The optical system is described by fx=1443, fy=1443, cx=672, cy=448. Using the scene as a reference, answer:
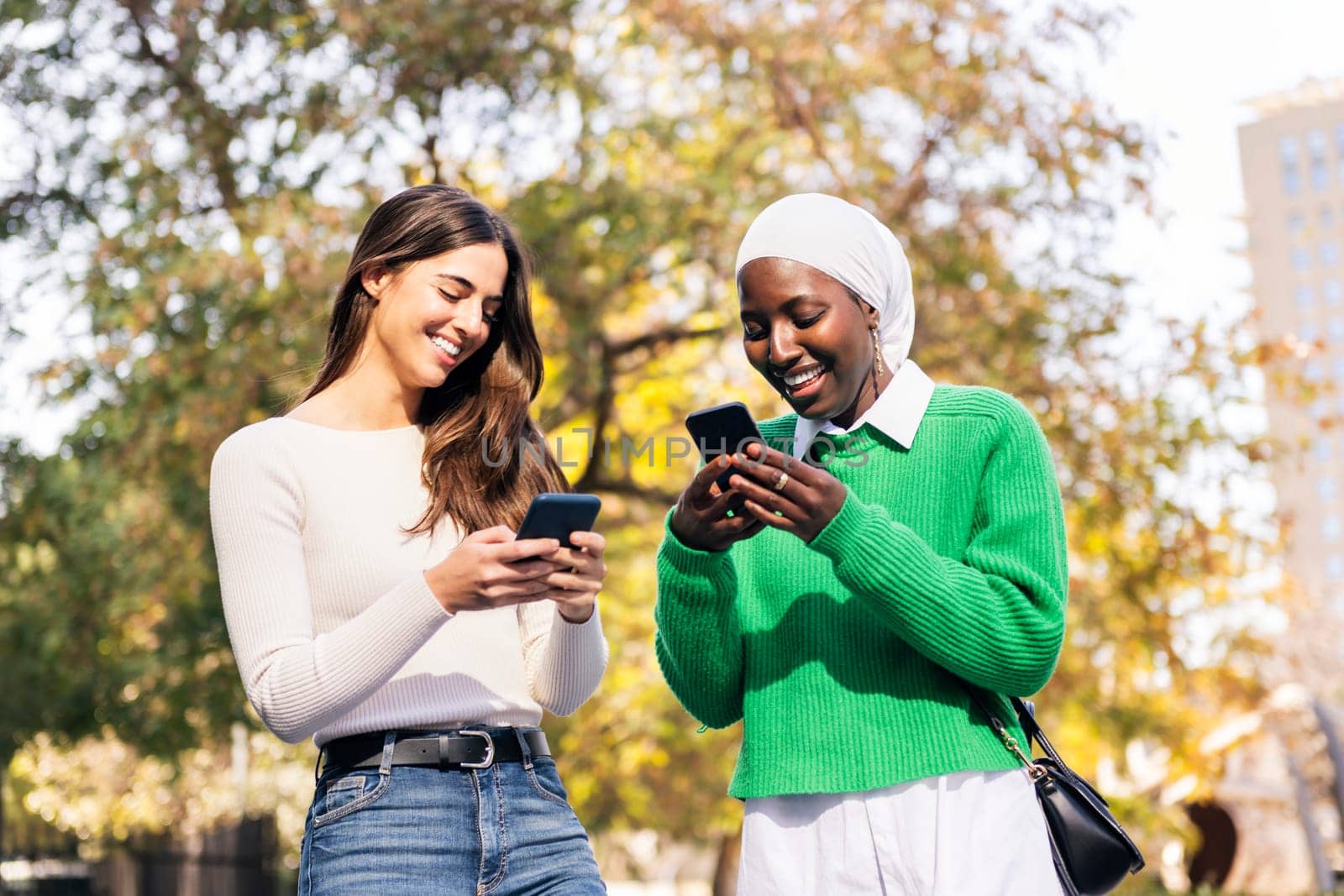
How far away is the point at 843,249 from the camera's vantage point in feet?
8.31

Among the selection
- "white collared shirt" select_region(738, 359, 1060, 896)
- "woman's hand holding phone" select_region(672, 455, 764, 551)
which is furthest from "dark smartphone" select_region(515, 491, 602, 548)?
"white collared shirt" select_region(738, 359, 1060, 896)

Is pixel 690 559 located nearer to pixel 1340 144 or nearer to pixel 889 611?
pixel 889 611

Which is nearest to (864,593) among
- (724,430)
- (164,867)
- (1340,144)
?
(724,430)

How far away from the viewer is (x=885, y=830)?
7.91ft

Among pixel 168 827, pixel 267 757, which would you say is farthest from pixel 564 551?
pixel 168 827

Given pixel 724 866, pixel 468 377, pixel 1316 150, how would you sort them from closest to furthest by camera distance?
pixel 468 377, pixel 724 866, pixel 1316 150

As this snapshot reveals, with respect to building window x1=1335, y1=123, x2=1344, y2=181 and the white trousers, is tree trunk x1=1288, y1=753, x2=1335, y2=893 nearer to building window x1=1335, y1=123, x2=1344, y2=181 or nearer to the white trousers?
the white trousers

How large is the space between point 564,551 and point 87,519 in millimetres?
8303

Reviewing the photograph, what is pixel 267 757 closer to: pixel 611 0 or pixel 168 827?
pixel 168 827

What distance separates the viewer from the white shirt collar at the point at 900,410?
2586mm

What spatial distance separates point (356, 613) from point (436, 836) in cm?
43

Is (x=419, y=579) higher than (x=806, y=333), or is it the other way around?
(x=806, y=333)

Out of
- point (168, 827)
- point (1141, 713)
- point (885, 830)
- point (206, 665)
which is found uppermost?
point (885, 830)

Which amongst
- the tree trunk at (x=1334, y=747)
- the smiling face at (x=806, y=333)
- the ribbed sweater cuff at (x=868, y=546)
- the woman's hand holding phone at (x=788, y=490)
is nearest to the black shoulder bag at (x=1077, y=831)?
the ribbed sweater cuff at (x=868, y=546)
